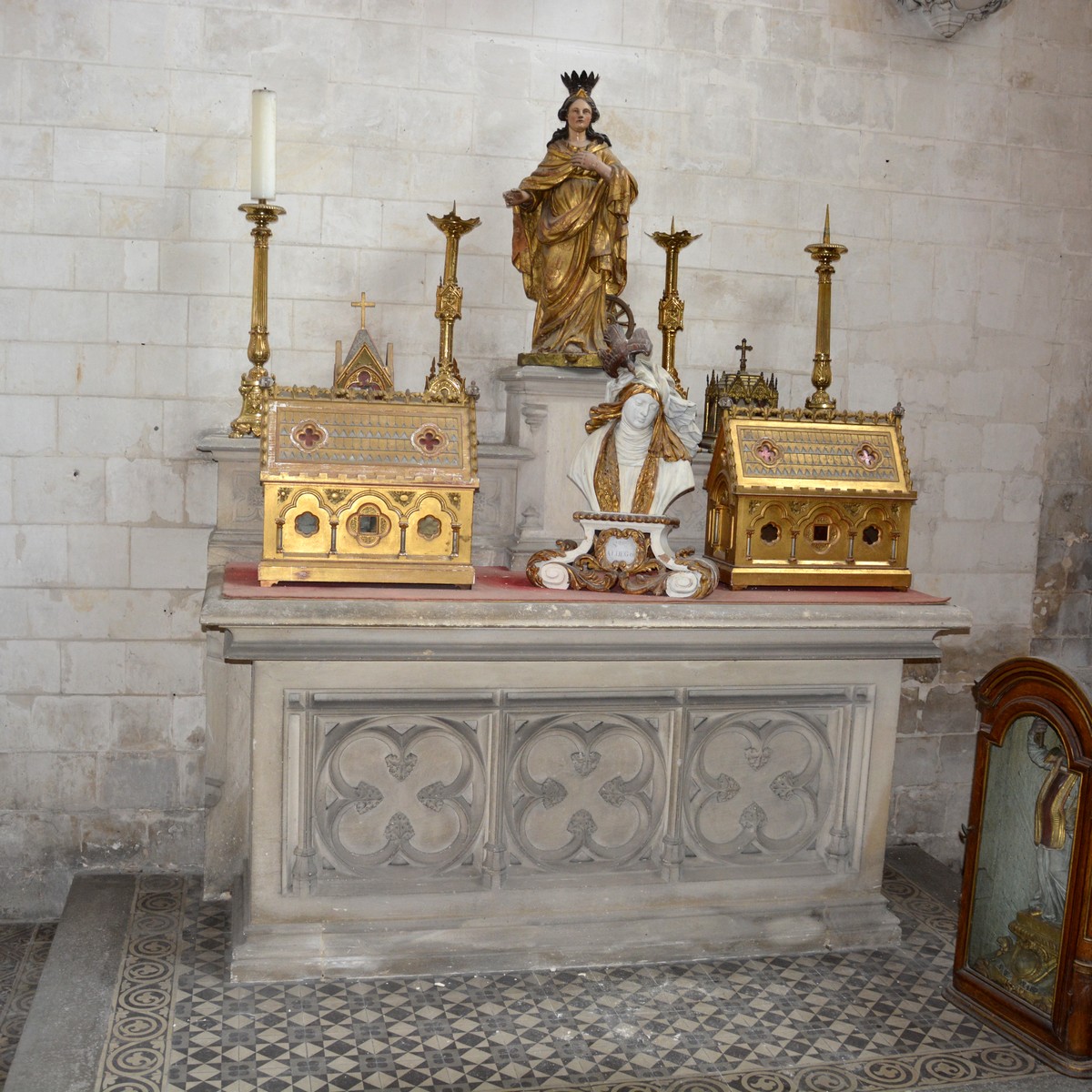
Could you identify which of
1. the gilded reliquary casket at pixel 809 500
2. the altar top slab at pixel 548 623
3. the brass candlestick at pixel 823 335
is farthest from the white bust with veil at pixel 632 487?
the brass candlestick at pixel 823 335

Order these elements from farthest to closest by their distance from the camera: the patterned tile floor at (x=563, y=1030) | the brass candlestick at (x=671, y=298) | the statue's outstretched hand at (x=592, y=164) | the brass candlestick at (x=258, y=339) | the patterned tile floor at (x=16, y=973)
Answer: the brass candlestick at (x=671, y=298), the statue's outstretched hand at (x=592, y=164), the brass candlestick at (x=258, y=339), the patterned tile floor at (x=16, y=973), the patterned tile floor at (x=563, y=1030)

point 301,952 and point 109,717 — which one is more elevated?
point 109,717

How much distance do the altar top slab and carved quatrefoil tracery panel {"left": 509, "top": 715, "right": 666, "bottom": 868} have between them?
1.02 feet

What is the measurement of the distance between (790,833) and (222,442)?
8.47 ft

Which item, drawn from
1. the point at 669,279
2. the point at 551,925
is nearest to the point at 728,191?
the point at 669,279

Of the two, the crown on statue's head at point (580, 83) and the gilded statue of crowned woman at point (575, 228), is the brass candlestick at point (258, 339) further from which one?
the crown on statue's head at point (580, 83)

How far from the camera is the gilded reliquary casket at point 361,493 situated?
3.96 meters

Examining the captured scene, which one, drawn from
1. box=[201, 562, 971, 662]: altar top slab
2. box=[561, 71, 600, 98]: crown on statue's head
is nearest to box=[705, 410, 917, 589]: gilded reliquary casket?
box=[201, 562, 971, 662]: altar top slab

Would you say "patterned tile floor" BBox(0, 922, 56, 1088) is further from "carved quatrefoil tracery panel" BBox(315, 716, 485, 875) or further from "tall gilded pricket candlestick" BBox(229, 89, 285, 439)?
"tall gilded pricket candlestick" BBox(229, 89, 285, 439)

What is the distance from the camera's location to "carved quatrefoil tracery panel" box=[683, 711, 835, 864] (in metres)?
4.27

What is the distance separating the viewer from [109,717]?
16.7 ft

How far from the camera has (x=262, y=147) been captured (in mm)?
4359

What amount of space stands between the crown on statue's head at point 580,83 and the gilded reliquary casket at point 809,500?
1.36 m

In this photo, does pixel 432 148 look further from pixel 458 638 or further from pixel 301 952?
pixel 301 952
